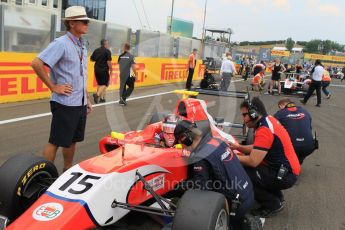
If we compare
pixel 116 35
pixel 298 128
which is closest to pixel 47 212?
pixel 298 128

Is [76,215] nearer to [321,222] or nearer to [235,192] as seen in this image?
[235,192]

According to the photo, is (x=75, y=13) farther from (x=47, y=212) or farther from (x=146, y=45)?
(x=146, y=45)

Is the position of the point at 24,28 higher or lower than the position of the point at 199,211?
higher

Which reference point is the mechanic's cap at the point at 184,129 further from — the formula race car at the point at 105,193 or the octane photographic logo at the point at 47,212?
the octane photographic logo at the point at 47,212

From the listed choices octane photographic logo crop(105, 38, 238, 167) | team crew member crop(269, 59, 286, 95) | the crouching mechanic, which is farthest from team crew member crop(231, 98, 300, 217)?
team crew member crop(269, 59, 286, 95)

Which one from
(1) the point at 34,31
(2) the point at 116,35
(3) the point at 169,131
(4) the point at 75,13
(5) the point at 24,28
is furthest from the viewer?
(2) the point at 116,35

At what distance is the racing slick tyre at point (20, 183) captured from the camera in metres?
3.12

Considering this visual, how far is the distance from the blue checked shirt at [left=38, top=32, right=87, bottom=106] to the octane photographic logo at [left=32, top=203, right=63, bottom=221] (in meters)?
1.29

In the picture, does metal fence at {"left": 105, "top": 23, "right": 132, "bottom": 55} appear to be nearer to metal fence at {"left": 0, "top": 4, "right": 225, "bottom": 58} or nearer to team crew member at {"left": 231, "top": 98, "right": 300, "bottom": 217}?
metal fence at {"left": 0, "top": 4, "right": 225, "bottom": 58}

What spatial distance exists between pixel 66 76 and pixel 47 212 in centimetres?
150

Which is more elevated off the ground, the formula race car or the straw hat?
the straw hat

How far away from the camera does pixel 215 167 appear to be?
3.10 meters

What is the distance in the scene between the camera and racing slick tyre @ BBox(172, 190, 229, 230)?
8.65ft

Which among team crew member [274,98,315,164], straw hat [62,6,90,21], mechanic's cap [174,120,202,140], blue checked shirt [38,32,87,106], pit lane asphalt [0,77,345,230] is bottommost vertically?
pit lane asphalt [0,77,345,230]
